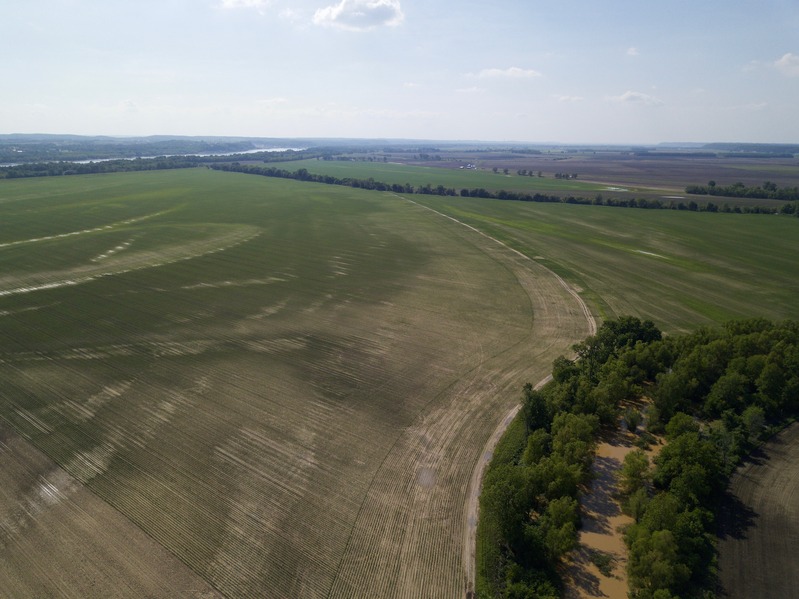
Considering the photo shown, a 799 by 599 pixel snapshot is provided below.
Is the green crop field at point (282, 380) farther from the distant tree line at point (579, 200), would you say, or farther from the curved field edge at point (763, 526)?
the distant tree line at point (579, 200)

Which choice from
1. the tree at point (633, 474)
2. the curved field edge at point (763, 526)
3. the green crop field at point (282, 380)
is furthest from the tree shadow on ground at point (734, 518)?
the green crop field at point (282, 380)

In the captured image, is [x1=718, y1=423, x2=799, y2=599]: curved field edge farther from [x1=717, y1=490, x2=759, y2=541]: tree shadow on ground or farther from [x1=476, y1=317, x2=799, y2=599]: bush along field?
[x1=476, y1=317, x2=799, y2=599]: bush along field

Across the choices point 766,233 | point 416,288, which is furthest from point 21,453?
point 766,233

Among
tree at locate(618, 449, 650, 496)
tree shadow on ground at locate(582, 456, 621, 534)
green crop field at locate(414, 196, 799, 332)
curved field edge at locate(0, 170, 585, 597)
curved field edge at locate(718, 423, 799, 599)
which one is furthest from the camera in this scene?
green crop field at locate(414, 196, 799, 332)

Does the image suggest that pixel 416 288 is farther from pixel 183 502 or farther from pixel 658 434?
pixel 183 502

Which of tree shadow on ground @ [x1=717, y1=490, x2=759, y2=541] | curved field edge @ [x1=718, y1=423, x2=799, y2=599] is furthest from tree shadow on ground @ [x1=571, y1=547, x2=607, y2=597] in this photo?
tree shadow on ground @ [x1=717, y1=490, x2=759, y2=541]
